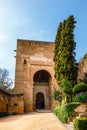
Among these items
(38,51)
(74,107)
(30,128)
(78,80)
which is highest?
(38,51)

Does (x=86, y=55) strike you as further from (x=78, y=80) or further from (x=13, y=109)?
(x=13, y=109)

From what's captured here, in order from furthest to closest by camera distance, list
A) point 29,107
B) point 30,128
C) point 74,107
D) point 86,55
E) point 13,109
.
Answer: point 29,107, point 13,109, point 86,55, point 74,107, point 30,128

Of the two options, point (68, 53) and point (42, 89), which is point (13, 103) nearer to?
point (42, 89)

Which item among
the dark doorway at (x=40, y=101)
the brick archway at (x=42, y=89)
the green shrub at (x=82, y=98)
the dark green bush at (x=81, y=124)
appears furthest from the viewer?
the dark doorway at (x=40, y=101)

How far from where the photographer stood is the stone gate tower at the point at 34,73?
25.2 metres

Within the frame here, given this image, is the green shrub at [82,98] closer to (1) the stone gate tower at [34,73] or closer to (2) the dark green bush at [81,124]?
(2) the dark green bush at [81,124]

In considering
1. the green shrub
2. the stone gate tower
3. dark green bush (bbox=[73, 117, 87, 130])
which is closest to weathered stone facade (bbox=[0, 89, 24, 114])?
the stone gate tower

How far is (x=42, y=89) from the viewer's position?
90.1 ft

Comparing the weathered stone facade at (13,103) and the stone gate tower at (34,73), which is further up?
the stone gate tower at (34,73)

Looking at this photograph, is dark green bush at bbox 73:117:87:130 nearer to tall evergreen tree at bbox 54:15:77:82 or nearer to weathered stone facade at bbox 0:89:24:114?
tall evergreen tree at bbox 54:15:77:82

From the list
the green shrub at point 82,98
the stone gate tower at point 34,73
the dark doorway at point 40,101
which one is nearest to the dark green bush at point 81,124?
the green shrub at point 82,98

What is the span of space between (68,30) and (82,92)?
7.19 meters

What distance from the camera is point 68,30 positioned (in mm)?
19250

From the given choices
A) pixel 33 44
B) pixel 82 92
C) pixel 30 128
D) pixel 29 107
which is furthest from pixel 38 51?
pixel 30 128
